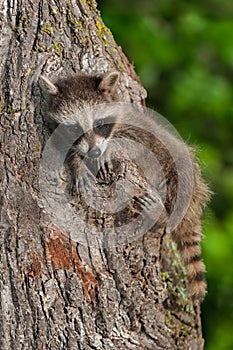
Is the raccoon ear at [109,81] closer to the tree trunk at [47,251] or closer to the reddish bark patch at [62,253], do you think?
the tree trunk at [47,251]

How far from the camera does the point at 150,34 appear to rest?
27.6ft

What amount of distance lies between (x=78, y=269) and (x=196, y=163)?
1449 millimetres

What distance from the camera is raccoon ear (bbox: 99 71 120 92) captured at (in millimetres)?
5293

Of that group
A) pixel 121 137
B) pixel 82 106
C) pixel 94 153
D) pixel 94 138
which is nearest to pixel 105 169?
pixel 94 153

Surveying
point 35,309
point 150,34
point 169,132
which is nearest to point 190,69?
point 150,34

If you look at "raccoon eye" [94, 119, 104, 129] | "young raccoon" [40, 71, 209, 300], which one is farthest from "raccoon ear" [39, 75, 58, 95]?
"raccoon eye" [94, 119, 104, 129]

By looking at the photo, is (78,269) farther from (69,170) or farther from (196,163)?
(196,163)

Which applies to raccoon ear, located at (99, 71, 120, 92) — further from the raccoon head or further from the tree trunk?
the tree trunk

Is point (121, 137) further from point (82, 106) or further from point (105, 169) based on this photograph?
point (105, 169)

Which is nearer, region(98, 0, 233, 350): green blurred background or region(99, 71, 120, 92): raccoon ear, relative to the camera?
region(99, 71, 120, 92): raccoon ear

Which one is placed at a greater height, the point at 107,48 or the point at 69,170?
the point at 107,48

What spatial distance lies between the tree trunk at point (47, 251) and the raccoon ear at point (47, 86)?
0.06 meters

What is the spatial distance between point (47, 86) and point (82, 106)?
40 centimetres

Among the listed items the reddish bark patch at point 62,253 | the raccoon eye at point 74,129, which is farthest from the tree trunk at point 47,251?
the raccoon eye at point 74,129
